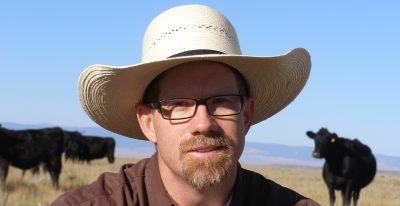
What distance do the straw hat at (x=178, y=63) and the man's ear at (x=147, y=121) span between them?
0.08m

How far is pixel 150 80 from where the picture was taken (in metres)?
3.40

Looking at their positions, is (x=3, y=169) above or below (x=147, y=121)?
below

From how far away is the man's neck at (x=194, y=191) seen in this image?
3215 millimetres

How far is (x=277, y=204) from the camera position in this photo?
3.46m

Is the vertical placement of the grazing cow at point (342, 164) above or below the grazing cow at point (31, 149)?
above

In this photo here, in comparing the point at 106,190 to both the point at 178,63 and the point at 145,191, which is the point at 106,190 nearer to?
the point at 145,191

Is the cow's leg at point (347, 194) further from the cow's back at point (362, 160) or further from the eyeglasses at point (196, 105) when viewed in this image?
the eyeglasses at point (196, 105)

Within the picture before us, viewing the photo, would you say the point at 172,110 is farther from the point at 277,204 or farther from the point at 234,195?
the point at 277,204

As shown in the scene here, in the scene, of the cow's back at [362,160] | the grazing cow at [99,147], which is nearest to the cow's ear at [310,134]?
the cow's back at [362,160]

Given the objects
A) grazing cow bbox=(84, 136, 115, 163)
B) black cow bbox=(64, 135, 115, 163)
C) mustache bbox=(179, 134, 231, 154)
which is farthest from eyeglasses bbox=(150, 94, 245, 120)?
grazing cow bbox=(84, 136, 115, 163)

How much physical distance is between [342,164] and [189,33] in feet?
45.8

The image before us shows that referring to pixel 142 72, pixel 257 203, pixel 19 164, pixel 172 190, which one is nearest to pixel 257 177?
pixel 257 203

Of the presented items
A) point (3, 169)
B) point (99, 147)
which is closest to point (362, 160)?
point (3, 169)

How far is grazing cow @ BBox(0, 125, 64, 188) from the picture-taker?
18.9 m
